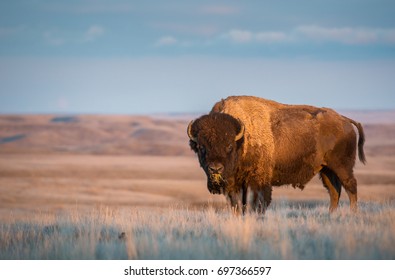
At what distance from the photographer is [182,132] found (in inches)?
4348

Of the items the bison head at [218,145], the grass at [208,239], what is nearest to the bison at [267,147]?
the bison head at [218,145]

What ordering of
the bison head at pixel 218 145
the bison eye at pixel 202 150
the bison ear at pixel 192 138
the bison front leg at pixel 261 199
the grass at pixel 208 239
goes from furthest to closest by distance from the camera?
1. the bison front leg at pixel 261 199
2. the bison ear at pixel 192 138
3. the bison eye at pixel 202 150
4. the bison head at pixel 218 145
5. the grass at pixel 208 239

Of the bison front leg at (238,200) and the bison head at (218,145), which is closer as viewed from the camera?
the bison head at (218,145)

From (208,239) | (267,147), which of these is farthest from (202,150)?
(208,239)

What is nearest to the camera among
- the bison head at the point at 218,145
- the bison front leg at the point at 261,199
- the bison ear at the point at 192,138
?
the bison head at the point at 218,145

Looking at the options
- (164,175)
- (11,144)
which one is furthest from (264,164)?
(11,144)

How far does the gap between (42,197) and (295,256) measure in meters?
30.3

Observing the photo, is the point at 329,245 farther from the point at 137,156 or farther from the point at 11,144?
the point at 11,144

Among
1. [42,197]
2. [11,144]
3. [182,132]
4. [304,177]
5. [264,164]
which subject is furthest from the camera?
[182,132]

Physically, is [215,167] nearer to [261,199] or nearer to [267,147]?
[261,199]

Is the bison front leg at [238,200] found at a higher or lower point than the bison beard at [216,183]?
lower

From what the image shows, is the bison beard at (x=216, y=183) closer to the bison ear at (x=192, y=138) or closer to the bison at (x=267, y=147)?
the bison at (x=267, y=147)

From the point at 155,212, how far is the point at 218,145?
346 cm

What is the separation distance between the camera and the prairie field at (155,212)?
8.17m
